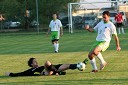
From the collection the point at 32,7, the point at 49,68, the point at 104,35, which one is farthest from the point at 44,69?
the point at 32,7

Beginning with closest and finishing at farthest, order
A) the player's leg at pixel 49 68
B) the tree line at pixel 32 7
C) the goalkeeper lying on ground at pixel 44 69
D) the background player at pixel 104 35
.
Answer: the player's leg at pixel 49 68 < the goalkeeper lying on ground at pixel 44 69 < the background player at pixel 104 35 < the tree line at pixel 32 7

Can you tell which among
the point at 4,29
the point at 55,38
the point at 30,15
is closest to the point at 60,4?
the point at 30,15

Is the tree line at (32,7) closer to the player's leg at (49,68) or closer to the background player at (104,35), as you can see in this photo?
the background player at (104,35)

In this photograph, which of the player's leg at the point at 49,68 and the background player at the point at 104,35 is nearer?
the player's leg at the point at 49,68

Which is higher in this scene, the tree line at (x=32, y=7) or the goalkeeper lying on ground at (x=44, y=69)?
the tree line at (x=32, y=7)

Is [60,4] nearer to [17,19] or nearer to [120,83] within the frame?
[17,19]

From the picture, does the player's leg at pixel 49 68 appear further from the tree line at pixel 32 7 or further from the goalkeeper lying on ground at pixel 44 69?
the tree line at pixel 32 7

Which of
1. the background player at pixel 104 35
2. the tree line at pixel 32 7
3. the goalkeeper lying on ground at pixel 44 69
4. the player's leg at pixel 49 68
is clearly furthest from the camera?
the tree line at pixel 32 7

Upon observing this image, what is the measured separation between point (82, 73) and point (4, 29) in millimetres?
48235

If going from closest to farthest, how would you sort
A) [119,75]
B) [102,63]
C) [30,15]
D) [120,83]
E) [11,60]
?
[120,83] → [119,75] → [102,63] → [11,60] → [30,15]

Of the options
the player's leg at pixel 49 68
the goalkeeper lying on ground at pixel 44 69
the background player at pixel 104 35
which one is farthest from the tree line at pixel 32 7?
the player's leg at pixel 49 68

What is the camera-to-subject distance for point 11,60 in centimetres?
1908

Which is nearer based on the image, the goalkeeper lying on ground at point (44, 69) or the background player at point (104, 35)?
the goalkeeper lying on ground at point (44, 69)

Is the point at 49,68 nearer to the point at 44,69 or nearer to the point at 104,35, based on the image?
the point at 44,69
